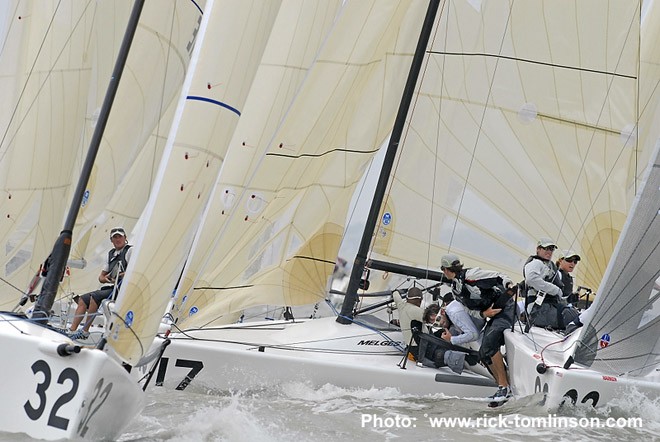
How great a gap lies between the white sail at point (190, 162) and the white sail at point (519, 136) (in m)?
3.57

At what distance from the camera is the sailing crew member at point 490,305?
25.2ft

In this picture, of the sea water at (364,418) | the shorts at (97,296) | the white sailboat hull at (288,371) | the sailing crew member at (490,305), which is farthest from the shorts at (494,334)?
the shorts at (97,296)

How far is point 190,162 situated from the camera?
5.32 meters

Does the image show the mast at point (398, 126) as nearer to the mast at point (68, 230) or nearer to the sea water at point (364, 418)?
the sea water at point (364, 418)

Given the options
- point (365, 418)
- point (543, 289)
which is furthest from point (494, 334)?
point (365, 418)

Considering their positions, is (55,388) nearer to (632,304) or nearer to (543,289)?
(632,304)

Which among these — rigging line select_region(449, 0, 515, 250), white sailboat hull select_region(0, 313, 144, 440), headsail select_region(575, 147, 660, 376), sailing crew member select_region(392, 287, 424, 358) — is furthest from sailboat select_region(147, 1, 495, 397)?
white sailboat hull select_region(0, 313, 144, 440)

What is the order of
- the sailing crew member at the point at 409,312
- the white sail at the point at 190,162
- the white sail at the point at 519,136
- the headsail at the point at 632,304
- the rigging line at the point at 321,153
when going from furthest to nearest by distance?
the white sail at the point at 519,136
the rigging line at the point at 321,153
the sailing crew member at the point at 409,312
the headsail at the point at 632,304
the white sail at the point at 190,162

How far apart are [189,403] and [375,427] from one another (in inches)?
49.9

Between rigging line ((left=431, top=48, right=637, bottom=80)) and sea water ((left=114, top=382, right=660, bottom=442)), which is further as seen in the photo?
rigging line ((left=431, top=48, right=637, bottom=80))

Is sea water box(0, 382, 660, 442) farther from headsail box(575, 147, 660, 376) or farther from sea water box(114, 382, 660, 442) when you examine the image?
headsail box(575, 147, 660, 376)

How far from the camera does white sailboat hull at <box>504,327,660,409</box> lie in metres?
6.76

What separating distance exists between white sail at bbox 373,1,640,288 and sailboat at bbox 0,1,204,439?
8.48 feet

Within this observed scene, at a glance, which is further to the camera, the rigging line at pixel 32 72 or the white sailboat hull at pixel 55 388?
the rigging line at pixel 32 72
